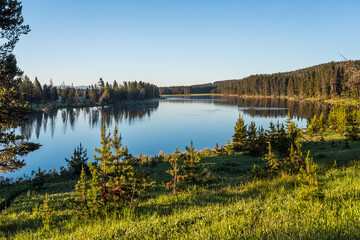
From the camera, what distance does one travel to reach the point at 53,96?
104688mm

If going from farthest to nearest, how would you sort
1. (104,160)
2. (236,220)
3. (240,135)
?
(240,135)
(104,160)
(236,220)

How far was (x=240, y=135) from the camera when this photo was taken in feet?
72.8

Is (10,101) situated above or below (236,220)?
above

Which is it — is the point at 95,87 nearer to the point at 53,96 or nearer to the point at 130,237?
the point at 53,96

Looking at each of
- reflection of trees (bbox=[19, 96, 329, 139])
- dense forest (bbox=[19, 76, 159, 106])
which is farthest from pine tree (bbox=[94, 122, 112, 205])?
dense forest (bbox=[19, 76, 159, 106])

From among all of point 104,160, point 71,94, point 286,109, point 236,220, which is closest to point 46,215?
point 104,160

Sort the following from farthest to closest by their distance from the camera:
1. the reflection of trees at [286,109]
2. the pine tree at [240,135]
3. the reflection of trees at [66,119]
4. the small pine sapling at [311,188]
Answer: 1. the reflection of trees at [286,109]
2. the reflection of trees at [66,119]
3. the pine tree at [240,135]
4. the small pine sapling at [311,188]

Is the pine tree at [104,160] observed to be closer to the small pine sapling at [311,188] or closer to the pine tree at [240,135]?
the small pine sapling at [311,188]

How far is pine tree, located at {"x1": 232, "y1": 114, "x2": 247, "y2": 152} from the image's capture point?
21.6m

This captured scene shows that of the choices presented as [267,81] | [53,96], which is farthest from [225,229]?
[267,81]

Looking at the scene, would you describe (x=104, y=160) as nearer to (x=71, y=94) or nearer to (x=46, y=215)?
(x=46, y=215)

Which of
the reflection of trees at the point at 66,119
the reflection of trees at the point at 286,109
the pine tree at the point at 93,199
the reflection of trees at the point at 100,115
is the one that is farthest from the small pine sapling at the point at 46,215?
the reflection of trees at the point at 286,109

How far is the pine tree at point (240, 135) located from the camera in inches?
851

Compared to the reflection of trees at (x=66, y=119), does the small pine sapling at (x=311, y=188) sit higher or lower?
higher
